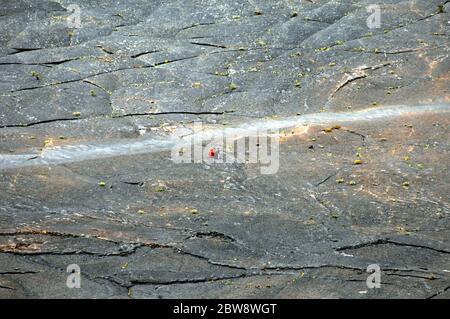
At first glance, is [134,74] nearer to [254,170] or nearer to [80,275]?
[254,170]

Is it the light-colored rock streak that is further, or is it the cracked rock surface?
the light-colored rock streak

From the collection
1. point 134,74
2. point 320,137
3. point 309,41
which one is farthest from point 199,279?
point 309,41

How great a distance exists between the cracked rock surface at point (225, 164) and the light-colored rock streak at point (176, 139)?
31 millimetres

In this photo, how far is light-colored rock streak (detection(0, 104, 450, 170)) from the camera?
713 cm

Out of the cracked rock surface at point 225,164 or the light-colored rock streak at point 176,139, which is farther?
the light-colored rock streak at point 176,139

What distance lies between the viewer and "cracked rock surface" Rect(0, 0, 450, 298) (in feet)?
18.4

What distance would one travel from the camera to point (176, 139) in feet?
24.9

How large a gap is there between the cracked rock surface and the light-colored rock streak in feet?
0.10

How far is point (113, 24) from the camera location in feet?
32.9

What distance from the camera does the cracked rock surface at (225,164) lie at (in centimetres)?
560

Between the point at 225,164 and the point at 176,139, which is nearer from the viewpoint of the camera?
the point at 225,164

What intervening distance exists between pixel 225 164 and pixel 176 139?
0.72m

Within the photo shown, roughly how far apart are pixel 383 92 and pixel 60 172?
3.84m

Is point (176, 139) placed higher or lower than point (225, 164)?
higher
